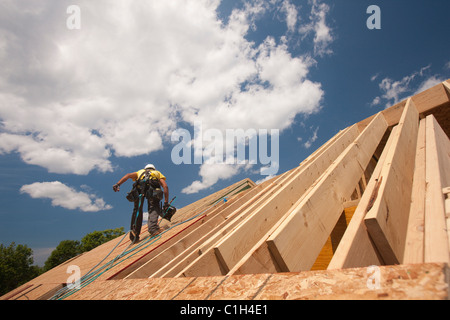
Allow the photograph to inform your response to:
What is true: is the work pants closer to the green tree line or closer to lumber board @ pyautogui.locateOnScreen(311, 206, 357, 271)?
lumber board @ pyautogui.locateOnScreen(311, 206, 357, 271)

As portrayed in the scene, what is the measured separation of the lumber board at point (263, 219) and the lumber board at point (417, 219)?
2.86 feet

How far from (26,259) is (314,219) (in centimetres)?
3915

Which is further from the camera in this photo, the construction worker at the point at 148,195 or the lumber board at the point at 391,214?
the construction worker at the point at 148,195

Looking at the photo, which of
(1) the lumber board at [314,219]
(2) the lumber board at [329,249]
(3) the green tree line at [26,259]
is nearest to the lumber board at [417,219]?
(1) the lumber board at [314,219]

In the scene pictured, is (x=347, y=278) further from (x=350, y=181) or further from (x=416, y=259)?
(x=350, y=181)

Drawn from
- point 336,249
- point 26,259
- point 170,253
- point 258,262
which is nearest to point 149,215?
point 170,253

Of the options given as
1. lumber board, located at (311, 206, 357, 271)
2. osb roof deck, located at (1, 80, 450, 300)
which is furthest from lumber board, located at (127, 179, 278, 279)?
lumber board, located at (311, 206, 357, 271)

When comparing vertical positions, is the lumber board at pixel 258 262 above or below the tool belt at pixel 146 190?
below

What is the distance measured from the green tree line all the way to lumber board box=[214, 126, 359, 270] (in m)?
34.5

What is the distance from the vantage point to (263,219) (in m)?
1.73

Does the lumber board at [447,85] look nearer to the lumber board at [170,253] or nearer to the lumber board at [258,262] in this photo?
the lumber board at [170,253]

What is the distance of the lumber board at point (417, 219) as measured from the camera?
2.68ft

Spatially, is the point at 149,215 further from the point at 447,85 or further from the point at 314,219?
the point at 447,85
